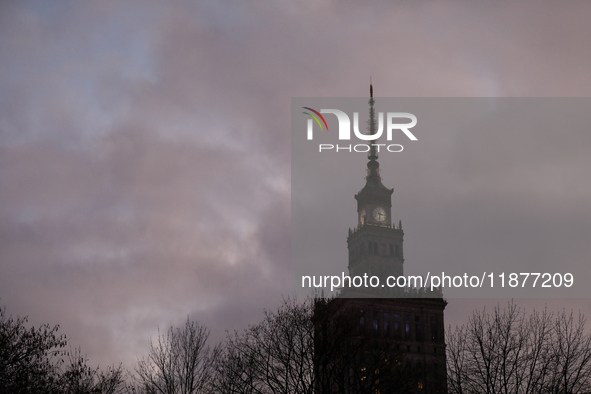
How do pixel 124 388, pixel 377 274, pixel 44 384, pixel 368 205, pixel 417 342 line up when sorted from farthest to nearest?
pixel 368 205
pixel 377 274
pixel 417 342
pixel 124 388
pixel 44 384

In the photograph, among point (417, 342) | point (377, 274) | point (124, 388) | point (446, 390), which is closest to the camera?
point (446, 390)

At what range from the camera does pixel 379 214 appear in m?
160

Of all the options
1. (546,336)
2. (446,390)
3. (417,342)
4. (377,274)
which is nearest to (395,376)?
(446,390)

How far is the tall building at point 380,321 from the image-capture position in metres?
49.8

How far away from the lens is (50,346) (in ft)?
128

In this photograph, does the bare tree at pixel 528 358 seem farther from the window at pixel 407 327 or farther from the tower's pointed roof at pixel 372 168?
the tower's pointed roof at pixel 372 168

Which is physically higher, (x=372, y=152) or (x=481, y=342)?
(x=372, y=152)

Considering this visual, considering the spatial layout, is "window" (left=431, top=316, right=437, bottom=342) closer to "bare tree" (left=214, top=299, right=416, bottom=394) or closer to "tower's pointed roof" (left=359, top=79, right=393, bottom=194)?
"tower's pointed roof" (left=359, top=79, right=393, bottom=194)

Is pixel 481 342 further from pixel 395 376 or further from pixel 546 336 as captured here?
pixel 395 376

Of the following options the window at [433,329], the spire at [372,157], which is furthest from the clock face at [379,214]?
the window at [433,329]

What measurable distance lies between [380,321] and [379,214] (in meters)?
45.7

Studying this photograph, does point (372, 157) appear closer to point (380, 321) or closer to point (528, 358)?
point (380, 321)

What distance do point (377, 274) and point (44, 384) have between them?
11899 centimetres

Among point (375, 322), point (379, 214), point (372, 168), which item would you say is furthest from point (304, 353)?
point (372, 168)
